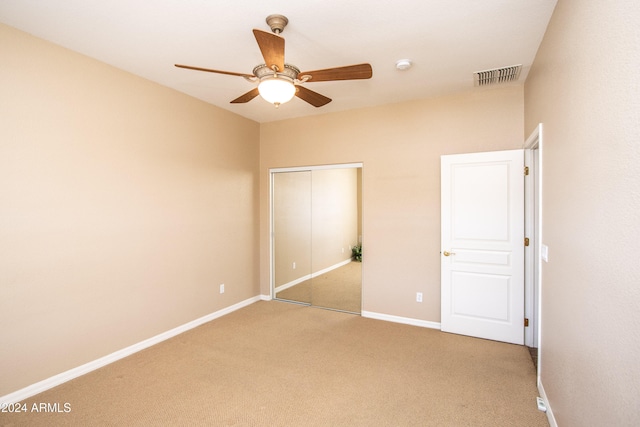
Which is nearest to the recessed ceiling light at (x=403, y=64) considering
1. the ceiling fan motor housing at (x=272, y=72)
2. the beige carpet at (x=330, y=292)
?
the ceiling fan motor housing at (x=272, y=72)

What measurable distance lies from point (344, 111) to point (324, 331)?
2.92 meters

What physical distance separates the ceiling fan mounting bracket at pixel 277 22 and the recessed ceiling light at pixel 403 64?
1177 millimetres

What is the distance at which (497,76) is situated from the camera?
314 cm

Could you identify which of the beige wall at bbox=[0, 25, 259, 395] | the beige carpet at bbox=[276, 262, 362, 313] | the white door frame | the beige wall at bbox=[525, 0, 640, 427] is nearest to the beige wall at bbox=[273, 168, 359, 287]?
the beige carpet at bbox=[276, 262, 362, 313]

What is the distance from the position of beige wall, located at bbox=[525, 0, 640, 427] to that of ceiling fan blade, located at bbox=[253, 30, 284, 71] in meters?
1.55

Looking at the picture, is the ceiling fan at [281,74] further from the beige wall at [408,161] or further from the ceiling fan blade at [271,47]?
the beige wall at [408,161]

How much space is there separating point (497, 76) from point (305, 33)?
6.73 feet


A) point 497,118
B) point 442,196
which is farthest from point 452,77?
point 442,196

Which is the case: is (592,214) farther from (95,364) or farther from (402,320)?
(95,364)

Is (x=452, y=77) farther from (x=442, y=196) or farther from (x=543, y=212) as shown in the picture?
(x=543, y=212)

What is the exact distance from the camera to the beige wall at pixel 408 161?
3.52 m

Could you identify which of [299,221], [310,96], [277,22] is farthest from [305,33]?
[299,221]

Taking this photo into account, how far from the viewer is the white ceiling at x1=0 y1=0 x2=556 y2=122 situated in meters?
2.11

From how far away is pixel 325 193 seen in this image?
17.9 ft
